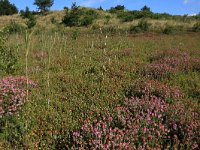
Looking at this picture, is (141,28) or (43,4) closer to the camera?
(141,28)

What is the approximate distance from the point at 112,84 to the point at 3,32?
16.2 feet

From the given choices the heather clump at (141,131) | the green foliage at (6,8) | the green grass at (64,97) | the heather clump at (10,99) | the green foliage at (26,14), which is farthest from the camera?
the green foliage at (6,8)

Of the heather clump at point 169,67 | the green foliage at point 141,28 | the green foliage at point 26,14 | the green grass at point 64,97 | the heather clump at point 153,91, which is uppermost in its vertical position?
the green foliage at point 26,14

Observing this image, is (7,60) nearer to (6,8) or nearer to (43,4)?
(43,4)

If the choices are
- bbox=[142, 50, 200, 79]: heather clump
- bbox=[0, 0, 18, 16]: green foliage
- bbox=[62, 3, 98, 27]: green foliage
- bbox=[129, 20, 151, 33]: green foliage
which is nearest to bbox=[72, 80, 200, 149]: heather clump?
bbox=[142, 50, 200, 79]: heather clump

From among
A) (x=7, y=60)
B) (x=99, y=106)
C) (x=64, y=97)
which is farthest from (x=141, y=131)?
(x=7, y=60)

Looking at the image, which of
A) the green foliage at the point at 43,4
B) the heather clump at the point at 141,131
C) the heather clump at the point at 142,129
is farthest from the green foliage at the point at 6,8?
the heather clump at the point at 141,131

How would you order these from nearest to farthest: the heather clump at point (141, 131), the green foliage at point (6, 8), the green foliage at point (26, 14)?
the heather clump at point (141, 131) < the green foliage at point (26, 14) < the green foliage at point (6, 8)

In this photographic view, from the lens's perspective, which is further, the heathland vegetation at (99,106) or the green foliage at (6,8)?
the green foliage at (6,8)

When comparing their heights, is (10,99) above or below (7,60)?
below

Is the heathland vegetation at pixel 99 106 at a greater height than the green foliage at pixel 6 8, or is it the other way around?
the green foliage at pixel 6 8

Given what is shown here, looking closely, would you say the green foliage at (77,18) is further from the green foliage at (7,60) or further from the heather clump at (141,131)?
the heather clump at (141,131)

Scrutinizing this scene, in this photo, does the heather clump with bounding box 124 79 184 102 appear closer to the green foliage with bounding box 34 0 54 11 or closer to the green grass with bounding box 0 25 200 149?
the green grass with bounding box 0 25 200 149

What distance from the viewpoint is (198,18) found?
163 feet
